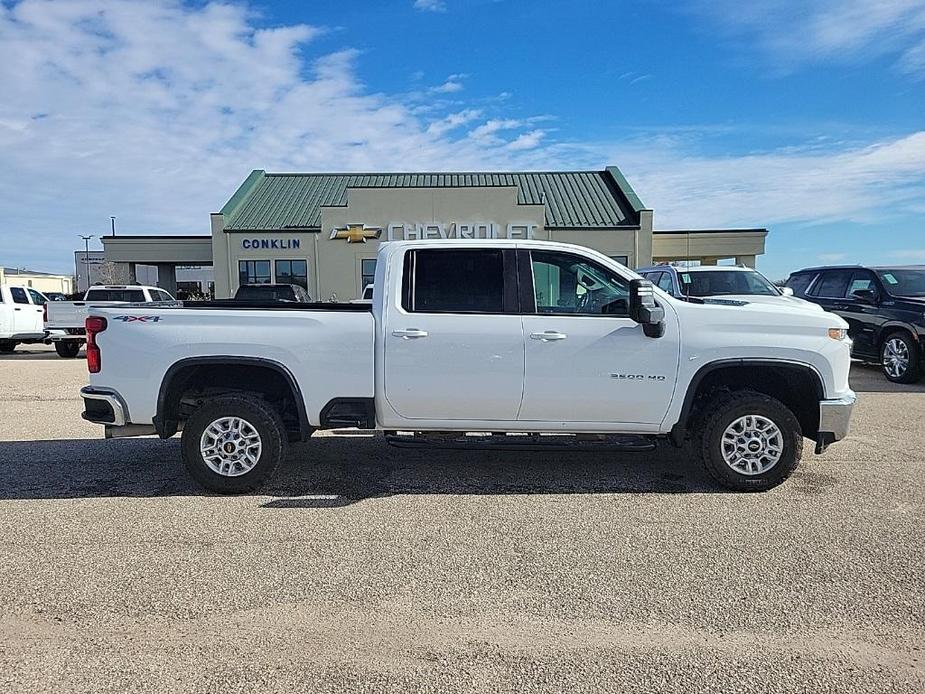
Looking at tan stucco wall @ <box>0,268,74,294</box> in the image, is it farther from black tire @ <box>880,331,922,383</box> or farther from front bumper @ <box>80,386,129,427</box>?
black tire @ <box>880,331,922,383</box>

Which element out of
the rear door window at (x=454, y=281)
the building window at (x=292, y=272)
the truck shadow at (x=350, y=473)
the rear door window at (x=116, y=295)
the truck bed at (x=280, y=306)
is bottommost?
the truck shadow at (x=350, y=473)

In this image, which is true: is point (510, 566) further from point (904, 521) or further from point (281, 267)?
point (281, 267)

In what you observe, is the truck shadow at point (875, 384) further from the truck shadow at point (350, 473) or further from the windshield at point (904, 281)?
the truck shadow at point (350, 473)

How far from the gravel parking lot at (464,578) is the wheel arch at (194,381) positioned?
56cm

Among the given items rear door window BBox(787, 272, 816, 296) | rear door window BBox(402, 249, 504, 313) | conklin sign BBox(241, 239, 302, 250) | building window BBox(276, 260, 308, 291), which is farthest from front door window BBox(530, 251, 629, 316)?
conklin sign BBox(241, 239, 302, 250)

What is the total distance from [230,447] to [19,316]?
15.4 meters

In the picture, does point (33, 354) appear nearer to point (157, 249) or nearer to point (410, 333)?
point (410, 333)

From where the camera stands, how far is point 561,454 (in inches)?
266

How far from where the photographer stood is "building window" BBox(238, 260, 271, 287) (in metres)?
30.3

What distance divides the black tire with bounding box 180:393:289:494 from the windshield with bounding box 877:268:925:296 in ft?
36.0

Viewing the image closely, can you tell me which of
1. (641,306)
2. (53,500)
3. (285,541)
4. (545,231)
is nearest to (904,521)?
(641,306)

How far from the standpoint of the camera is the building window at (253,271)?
30344mm

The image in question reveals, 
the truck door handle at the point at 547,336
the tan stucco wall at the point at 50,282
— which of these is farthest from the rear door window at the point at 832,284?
the tan stucco wall at the point at 50,282

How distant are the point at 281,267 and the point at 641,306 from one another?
26954mm
